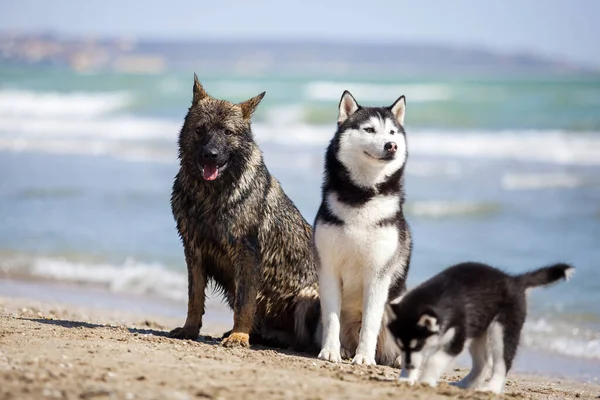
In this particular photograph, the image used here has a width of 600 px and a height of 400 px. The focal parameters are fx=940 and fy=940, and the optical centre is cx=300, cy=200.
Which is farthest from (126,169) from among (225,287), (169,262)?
(225,287)

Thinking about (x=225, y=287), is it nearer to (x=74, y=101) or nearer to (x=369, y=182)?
(x=369, y=182)

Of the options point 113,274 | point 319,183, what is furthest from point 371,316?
point 319,183

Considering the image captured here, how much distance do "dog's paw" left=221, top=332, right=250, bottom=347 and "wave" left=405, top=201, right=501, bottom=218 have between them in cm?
792

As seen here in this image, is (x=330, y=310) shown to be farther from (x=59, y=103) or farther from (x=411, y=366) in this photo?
(x=59, y=103)

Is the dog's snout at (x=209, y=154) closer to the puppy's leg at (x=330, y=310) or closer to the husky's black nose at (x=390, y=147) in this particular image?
the puppy's leg at (x=330, y=310)

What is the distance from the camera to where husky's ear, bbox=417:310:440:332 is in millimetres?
5719

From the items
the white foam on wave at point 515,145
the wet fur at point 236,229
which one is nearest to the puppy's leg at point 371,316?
the wet fur at point 236,229

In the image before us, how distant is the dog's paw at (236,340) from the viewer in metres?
7.18

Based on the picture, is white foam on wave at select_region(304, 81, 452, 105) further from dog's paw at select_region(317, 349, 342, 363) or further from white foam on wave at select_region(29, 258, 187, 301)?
dog's paw at select_region(317, 349, 342, 363)

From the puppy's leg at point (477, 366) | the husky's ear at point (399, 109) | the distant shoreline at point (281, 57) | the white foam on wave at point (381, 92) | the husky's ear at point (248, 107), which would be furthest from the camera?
the distant shoreline at point (281, 57)

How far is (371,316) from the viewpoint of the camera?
22.6 feet

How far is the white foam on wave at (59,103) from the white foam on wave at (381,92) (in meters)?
8.56

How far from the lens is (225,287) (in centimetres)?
750

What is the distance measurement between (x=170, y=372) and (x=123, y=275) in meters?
5.61
